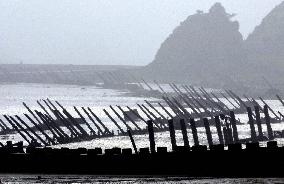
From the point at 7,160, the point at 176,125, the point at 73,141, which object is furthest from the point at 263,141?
the point at 7,160

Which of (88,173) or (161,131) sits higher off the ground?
(161,131)

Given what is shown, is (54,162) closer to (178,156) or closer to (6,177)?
(6,177)

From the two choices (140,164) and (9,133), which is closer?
(140,164)

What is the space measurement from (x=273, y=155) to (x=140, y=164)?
12.6 ft

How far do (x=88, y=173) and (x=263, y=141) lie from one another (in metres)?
45.5

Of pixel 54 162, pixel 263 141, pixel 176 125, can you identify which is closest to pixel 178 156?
pixel 54 162

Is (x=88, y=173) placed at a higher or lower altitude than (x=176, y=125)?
lower

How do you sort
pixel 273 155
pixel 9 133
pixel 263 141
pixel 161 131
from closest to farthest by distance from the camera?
pixel 273 155 → pixel 263 141 → pixel 161 131 → pixel 9 133

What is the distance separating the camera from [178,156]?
838 inches

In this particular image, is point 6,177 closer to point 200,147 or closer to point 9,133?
point 200,147

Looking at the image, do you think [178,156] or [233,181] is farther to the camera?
[178,156]

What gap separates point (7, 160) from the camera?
77.4 ft

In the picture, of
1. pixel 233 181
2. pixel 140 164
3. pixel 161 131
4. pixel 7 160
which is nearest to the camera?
pixel 233 181

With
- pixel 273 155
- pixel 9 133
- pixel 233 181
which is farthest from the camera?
pixel 9 133
